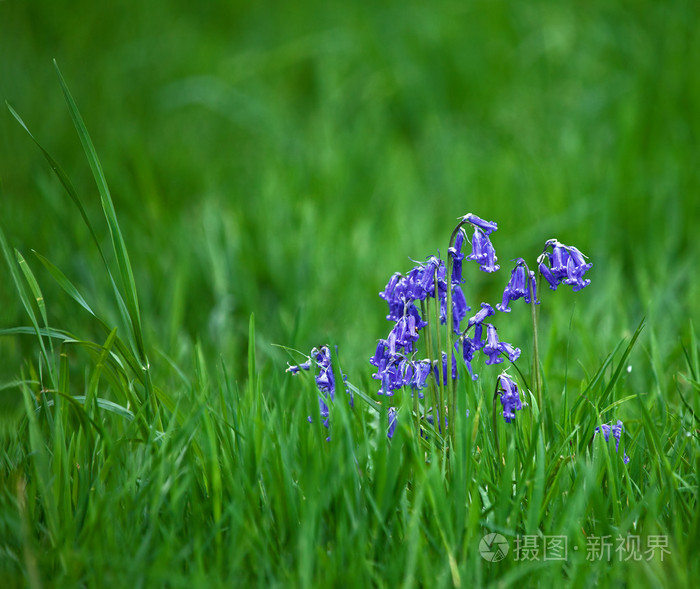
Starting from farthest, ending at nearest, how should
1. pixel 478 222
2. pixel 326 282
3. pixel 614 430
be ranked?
pixel 326 282
pixel 614 430
pixel 478 222

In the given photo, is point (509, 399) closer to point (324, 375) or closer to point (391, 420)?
point (391, 420)

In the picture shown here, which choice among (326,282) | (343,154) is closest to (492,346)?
(326,282)

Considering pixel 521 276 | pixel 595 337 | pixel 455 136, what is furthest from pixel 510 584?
pixel 455 136

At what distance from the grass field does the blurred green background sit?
2 centimetres

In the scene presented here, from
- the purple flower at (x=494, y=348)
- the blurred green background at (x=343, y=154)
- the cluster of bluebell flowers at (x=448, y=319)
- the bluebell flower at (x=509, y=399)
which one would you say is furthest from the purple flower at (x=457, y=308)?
the blurred green background at (x=343, y=154)

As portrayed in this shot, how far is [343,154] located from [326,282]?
1.41 m

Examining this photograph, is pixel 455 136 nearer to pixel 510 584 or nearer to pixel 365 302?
pixel 365 302

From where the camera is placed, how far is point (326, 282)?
12.5 feet

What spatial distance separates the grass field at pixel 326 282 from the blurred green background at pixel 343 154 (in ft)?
0.08

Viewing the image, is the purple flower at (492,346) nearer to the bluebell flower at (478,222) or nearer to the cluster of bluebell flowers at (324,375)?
the bluebell flower at (478,222)

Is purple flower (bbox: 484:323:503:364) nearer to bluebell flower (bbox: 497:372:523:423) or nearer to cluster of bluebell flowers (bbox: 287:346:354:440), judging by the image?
bluebell flower (bbox: 497:372:523:423)

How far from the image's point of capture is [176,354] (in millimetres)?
3160

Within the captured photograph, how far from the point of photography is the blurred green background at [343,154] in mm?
3717

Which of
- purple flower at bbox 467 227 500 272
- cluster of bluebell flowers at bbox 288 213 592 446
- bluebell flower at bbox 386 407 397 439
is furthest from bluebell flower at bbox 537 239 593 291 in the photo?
bluebell flower at bbox 386 407 397 439
